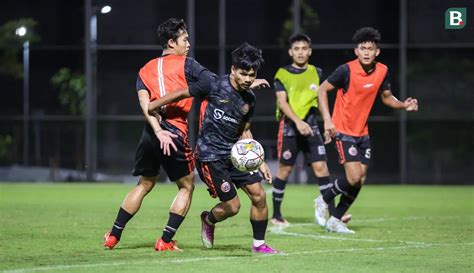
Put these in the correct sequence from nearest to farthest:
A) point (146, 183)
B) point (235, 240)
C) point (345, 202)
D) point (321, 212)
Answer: point (146, 183), point (235, 240), point (345, 202), point (321, 212)

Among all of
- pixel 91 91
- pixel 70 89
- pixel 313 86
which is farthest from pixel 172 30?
pixel 91 91

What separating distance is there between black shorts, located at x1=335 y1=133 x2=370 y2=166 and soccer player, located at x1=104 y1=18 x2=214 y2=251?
8.91 feet

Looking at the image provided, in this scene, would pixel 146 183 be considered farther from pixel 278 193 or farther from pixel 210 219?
pixel 278 193

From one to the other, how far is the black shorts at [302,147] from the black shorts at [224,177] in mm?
4100

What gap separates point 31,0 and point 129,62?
9.68ft

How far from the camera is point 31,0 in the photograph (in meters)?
26.2

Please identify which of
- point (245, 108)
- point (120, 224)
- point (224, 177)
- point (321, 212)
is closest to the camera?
point (245, 108)

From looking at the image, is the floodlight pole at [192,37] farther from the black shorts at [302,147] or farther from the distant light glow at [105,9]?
the black shorts at [302,147]

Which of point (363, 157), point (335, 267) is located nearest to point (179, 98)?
point (335, 267)

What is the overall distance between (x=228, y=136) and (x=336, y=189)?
3.39m

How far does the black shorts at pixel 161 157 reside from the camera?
9.59 meters

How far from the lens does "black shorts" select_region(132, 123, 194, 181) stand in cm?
959

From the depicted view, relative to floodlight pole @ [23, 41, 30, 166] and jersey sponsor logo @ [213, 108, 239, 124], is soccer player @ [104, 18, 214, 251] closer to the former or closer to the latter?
jersey sponsor logo @ [213, 108, 239, 124]

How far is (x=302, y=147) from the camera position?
13.5m
